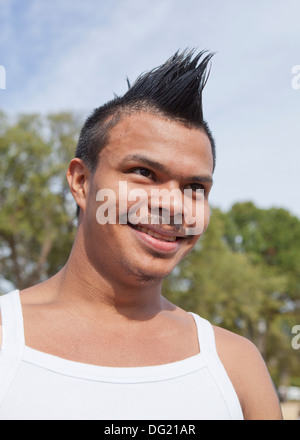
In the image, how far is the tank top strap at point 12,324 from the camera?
196 centimetres

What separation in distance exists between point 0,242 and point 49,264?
2.52 meters

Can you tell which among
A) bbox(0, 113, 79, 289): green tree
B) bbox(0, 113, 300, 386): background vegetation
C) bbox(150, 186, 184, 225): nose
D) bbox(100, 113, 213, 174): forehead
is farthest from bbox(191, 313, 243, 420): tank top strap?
bbox(0, 113, 79, 289): green tree

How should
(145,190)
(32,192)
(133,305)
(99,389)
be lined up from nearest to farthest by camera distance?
(99,389) → (145,190) → (133,305) → (32,192)

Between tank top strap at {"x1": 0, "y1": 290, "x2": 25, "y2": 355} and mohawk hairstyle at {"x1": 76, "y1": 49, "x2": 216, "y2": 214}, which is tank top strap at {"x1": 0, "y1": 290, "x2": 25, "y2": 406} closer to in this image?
tank top strap at {"x1": 0, "y1": 290, "x2": 25, "y2": 355}

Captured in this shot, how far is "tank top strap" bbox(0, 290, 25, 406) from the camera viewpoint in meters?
1.89

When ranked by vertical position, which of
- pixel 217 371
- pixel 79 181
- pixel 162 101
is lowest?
pixel 217 371

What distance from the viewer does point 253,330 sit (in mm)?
37438

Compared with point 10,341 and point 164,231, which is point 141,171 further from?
point 10,341

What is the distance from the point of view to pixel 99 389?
77.2 inches

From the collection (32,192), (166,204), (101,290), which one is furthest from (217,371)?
(32,192)

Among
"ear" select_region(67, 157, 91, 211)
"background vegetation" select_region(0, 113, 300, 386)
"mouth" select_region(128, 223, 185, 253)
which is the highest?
"background vegetation" select_region(0, 113, 300, 386)

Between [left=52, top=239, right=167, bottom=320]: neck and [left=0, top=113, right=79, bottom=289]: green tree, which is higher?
[left=0, top=113, right=79, bottom=289]: green tree

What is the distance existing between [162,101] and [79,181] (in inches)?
21.4
